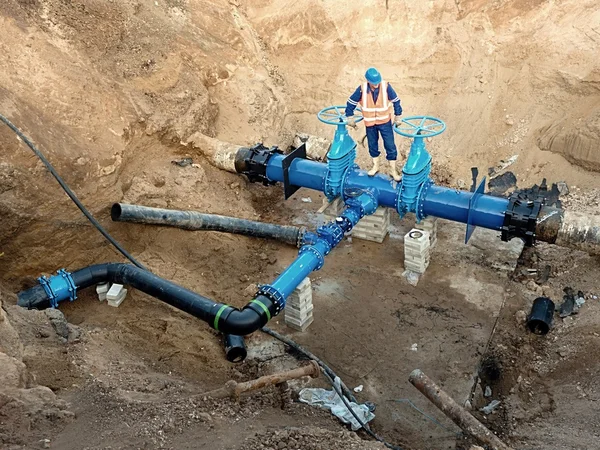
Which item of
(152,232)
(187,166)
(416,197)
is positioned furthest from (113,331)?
(416,197)

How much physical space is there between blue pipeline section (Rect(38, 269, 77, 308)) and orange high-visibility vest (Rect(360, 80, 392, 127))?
452 cm

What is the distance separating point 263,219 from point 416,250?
2.90 metres

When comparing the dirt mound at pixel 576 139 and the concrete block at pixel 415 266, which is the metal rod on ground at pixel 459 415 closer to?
the concrete block at pixel 415 266

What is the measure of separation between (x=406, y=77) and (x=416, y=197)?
424cm

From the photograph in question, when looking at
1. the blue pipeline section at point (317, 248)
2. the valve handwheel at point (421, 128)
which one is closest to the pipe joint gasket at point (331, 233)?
the blue pipeline section at point (317, 248)

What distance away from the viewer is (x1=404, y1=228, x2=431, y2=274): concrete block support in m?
8.54

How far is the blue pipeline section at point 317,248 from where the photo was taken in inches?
270

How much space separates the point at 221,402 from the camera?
5.38 m

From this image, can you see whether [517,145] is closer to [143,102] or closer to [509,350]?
[509,350]

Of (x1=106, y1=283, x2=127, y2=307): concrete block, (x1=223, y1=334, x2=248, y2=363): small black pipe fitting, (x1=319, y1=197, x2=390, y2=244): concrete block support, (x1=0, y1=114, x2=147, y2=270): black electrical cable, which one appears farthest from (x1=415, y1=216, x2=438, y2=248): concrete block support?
(x1=106, y1=283, x2=127, y2=307): concrete block

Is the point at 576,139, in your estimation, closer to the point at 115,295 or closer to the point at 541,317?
the point at 541,317

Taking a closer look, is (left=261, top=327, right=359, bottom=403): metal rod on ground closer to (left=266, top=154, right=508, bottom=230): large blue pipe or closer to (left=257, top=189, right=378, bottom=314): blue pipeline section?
(left=257, top=189, right=378, bottom=314): blue pipeline section

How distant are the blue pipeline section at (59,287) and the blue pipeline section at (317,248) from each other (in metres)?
2.55

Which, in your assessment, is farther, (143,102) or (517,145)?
(517,145)
